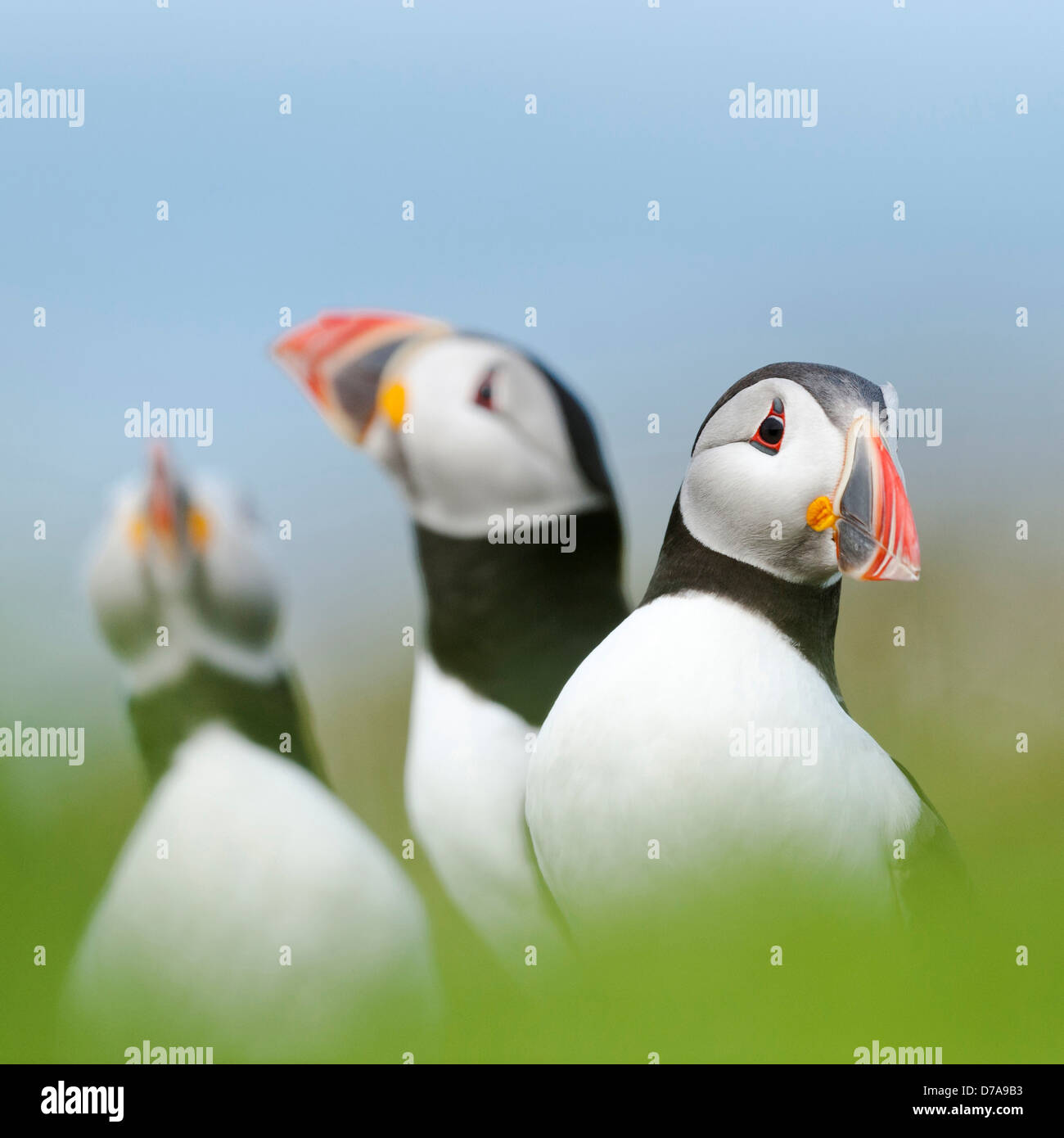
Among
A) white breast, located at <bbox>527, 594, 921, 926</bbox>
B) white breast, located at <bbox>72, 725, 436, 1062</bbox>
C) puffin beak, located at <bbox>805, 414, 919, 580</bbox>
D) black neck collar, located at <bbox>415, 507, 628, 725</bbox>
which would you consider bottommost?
white breast, located at <bbox>72, 725, 436, 1062</bbox>

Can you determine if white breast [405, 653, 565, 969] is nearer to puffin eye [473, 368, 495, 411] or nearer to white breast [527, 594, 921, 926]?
white breast [527, 594, 921, 926]

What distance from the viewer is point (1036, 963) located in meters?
2.14

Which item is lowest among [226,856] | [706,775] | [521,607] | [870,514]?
[226,856]

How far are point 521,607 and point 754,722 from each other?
65 cm

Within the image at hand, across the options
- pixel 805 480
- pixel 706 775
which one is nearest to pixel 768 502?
pixel 805 480

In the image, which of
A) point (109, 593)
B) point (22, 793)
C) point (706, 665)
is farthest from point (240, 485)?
point (706, 665)

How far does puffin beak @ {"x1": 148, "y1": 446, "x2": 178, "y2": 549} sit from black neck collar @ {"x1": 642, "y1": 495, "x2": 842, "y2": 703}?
3.65 feet

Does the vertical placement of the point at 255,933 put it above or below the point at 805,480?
below

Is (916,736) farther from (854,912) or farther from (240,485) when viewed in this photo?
(240,485)

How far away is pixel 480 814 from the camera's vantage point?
2230 mm

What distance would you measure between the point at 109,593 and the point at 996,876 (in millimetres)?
1962

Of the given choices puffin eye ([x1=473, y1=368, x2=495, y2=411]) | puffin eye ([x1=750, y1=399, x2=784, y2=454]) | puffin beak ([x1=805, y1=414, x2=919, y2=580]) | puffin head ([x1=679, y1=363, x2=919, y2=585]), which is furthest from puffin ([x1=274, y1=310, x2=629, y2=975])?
puffin beak ([x1=805, y1=414, x2=919, y2=580])

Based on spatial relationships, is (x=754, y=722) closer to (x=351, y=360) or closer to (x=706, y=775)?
(x=706, y=775)

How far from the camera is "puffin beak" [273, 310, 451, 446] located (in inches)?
94.0
